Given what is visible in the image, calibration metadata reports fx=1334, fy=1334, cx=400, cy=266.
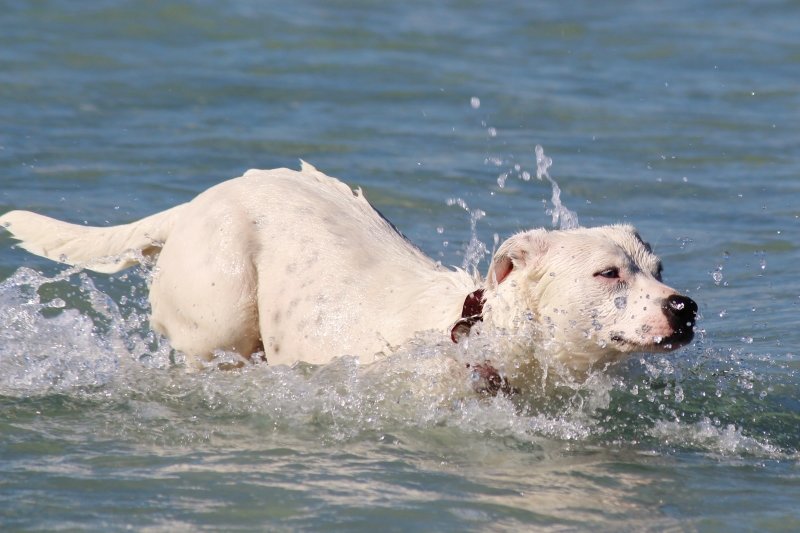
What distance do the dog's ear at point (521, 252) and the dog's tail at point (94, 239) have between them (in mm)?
1953

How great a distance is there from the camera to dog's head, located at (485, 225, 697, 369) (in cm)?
557

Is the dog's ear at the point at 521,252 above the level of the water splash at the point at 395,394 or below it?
above

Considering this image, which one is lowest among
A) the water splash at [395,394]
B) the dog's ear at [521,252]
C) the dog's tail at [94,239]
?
the water splash at [395,394]

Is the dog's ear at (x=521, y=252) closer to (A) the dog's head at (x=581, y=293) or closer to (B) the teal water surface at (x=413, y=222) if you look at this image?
(A) the dog's head at (x=581, y=293)

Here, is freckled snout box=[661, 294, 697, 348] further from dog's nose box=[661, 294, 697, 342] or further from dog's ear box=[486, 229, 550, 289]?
dog's ear box=[486, 229, 550, 289]

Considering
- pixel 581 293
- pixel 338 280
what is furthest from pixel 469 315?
pixel 338 280

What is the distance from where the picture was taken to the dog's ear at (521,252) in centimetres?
575

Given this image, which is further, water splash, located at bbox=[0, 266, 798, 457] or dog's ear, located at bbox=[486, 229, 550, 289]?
water splash, located at bbox=[0, 266, 798, 457]

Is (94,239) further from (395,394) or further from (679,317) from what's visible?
(679,317)

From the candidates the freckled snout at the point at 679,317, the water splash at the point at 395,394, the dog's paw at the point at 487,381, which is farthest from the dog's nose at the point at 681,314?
the dog's paw at the point at 487,381

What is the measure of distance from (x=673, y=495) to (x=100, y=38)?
11.3 m

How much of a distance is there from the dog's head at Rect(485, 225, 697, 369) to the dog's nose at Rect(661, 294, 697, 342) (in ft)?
0.07

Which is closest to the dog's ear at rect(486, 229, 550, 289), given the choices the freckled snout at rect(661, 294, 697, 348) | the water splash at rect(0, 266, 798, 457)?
the water splash at rect(0, 266, 798, 457)

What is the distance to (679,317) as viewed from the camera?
213 inches
